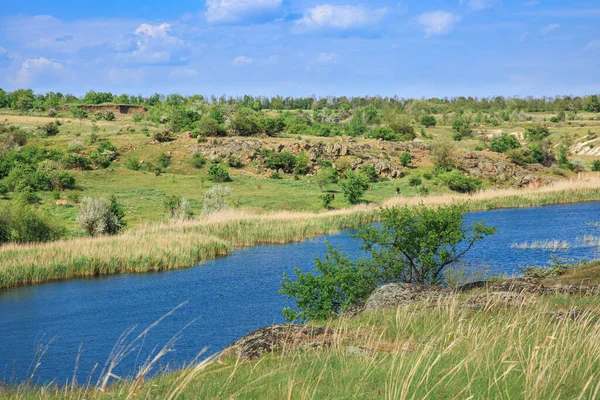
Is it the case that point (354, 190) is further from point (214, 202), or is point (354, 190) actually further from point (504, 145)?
point (504, 145)

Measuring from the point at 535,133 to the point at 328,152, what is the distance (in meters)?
40.3

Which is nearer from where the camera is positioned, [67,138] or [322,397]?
[322,397]

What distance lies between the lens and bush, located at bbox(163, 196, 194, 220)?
39.5 meters

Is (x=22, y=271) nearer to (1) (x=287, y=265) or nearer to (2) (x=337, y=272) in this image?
(1) (x=287, y=265)

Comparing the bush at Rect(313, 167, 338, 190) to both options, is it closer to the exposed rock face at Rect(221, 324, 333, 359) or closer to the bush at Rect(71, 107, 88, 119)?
the exposed rock face at Rect(221, 324, 333, 359)

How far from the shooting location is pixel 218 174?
182ft

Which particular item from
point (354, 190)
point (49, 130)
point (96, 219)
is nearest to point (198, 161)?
point (354, 190)

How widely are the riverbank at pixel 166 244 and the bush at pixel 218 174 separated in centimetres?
1527

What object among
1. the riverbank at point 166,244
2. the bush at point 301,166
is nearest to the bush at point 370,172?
the bush at point 301,166

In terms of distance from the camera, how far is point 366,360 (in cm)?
603

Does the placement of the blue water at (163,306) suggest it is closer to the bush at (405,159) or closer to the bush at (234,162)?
the bush at (234,162)

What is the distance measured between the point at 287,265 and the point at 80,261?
30.7 ft

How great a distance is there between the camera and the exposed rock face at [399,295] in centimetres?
1117

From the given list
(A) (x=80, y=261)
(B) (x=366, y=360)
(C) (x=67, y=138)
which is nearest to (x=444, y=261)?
(B) (x=366, y=360)
